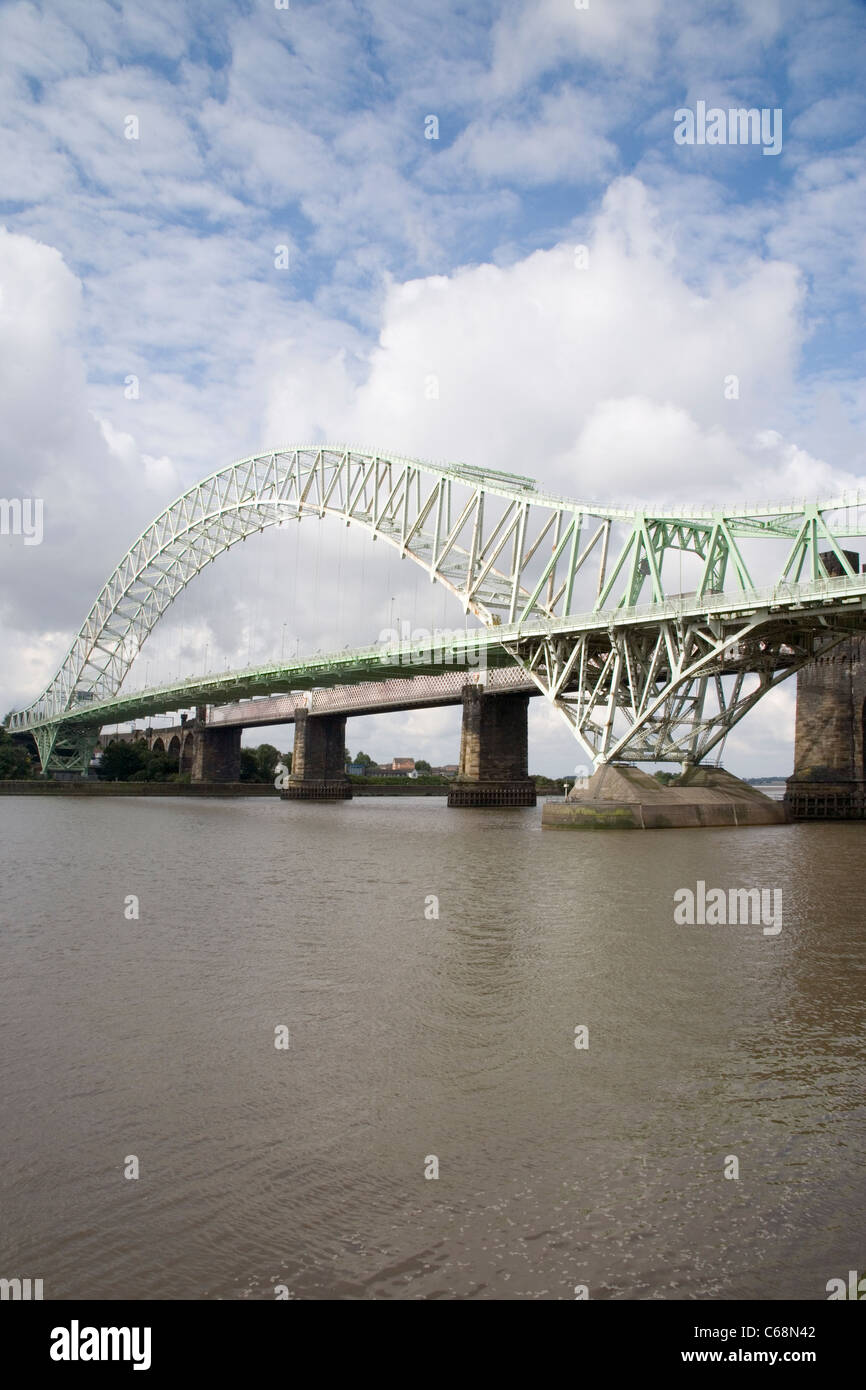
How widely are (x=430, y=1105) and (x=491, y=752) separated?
226ft

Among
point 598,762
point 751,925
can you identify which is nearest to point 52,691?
point 598,762

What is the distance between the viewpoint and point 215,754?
118 metres

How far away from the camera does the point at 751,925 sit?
14.8 metres

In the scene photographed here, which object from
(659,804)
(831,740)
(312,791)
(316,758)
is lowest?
(312,791)

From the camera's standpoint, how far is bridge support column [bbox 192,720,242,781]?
116062 mm

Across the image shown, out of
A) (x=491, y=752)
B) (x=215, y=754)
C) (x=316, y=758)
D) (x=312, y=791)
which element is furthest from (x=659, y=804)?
(x=215, y=754)

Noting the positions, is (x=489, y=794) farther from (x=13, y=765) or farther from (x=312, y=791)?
(x=13, y=765)

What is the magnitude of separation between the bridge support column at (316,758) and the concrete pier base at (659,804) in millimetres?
56309

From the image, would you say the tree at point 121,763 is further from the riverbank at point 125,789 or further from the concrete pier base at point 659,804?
the concrete pier base at point 659,804

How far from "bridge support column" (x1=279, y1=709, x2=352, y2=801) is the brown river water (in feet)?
277

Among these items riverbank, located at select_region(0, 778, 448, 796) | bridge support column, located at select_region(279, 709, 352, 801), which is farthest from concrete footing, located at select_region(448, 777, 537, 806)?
riverbank, located at select_region(0, 778, 448, 796)

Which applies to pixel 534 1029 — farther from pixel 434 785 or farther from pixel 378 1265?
pixel 434 785
